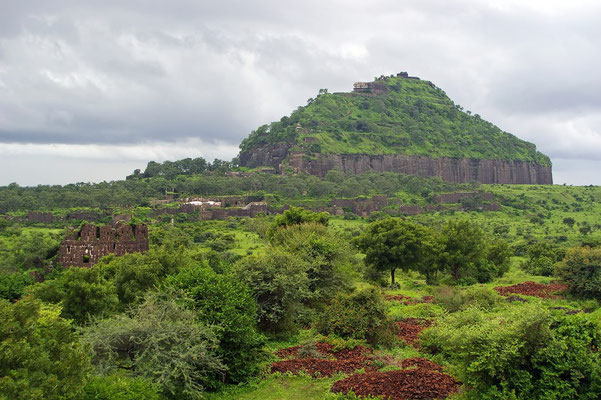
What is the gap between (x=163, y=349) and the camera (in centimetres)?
1554

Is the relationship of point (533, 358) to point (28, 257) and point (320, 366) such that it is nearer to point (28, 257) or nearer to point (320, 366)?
point (320, 366)

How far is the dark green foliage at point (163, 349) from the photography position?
1513cm

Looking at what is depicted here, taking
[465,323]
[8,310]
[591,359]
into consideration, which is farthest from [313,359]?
[8,310]

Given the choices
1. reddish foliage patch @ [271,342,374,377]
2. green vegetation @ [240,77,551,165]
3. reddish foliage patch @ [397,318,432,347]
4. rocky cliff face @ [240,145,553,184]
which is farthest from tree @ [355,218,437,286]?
green vegetation @ [240,77,551,165]

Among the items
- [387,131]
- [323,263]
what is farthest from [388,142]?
[323,263]

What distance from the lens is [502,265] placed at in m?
43.2

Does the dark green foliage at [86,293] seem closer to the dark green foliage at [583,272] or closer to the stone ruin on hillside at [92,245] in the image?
the stone ruin on hillside at [92,245]

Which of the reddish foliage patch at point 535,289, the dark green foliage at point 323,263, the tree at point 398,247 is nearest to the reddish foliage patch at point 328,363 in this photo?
the dark green foliage at point 323,263

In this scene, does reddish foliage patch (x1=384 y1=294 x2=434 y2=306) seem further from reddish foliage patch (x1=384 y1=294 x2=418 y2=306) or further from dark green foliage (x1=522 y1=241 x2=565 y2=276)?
dark green foliage (x1=522 y1=241 x2=565 y2=276)

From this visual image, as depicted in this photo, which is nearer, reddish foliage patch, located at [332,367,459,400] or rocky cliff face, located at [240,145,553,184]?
reddish foliage patch, located at [332,367,459,400]

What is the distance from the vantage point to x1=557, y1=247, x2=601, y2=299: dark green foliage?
27.8m

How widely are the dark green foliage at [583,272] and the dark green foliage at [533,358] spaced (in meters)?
15.6

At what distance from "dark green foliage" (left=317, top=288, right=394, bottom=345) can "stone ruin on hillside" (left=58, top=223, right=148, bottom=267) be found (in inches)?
980

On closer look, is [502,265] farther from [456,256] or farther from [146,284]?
[146,284]
